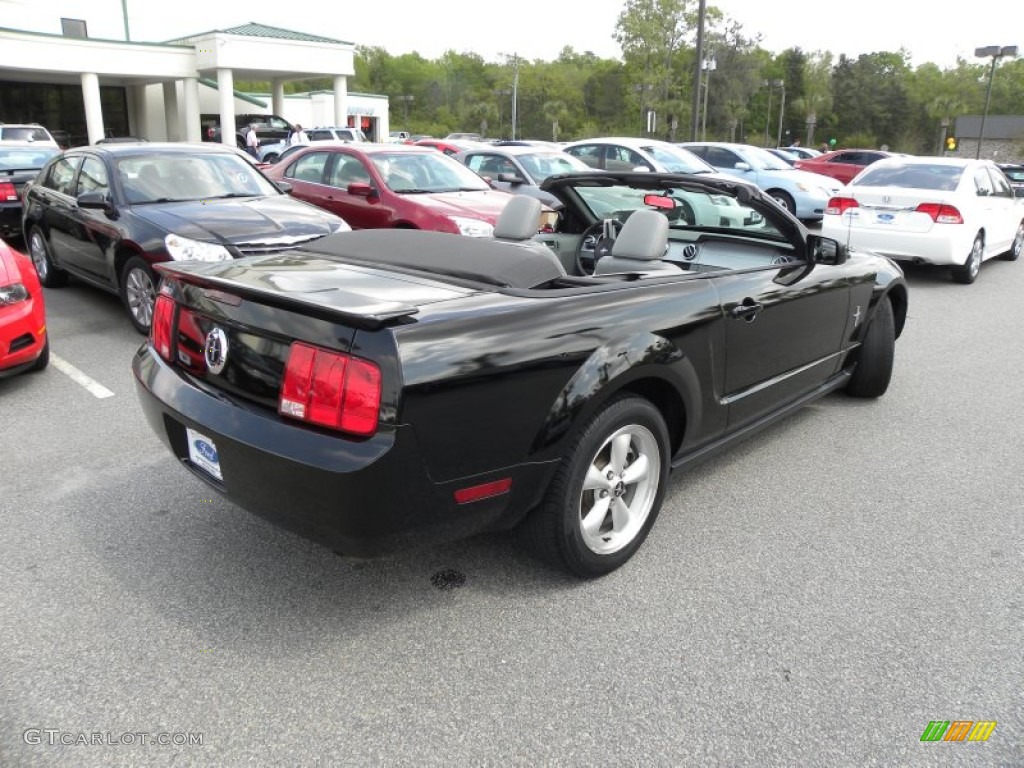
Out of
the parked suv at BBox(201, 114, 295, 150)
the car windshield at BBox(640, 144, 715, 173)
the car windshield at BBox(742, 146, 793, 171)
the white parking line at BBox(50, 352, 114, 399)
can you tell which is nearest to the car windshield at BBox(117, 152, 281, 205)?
the white parking line at BBox(50, 352, 114, 399)

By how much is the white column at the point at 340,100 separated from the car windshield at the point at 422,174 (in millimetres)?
25834

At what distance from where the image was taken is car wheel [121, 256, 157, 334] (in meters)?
6.24

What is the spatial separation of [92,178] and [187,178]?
854 mm

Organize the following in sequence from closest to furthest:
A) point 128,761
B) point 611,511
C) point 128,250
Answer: point 128,761, point 611,511, point 128,250

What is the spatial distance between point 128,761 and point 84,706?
1.01 ft

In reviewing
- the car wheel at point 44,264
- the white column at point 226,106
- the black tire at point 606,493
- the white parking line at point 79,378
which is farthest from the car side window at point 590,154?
the white column at point 226,106

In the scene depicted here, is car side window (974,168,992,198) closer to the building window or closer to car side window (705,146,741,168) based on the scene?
car side window (705,146,741,168)

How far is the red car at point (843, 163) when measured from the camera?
70.9 ft

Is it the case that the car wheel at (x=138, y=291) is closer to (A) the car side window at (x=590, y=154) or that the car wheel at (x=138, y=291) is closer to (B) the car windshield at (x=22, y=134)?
(A) the car side window at (x=590, y=154)

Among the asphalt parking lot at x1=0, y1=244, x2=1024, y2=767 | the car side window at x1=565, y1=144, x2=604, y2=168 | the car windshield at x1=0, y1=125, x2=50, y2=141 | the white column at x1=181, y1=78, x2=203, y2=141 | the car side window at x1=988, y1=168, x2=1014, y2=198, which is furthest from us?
the white column at x1=181, y1=78, x2=203, y2=141

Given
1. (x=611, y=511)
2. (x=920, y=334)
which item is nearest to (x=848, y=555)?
(x=611, y=511)

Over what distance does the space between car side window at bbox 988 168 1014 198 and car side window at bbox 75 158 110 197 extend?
420 inches

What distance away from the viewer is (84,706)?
7.73ft

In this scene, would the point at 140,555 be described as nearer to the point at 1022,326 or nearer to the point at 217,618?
the point at 217,618
